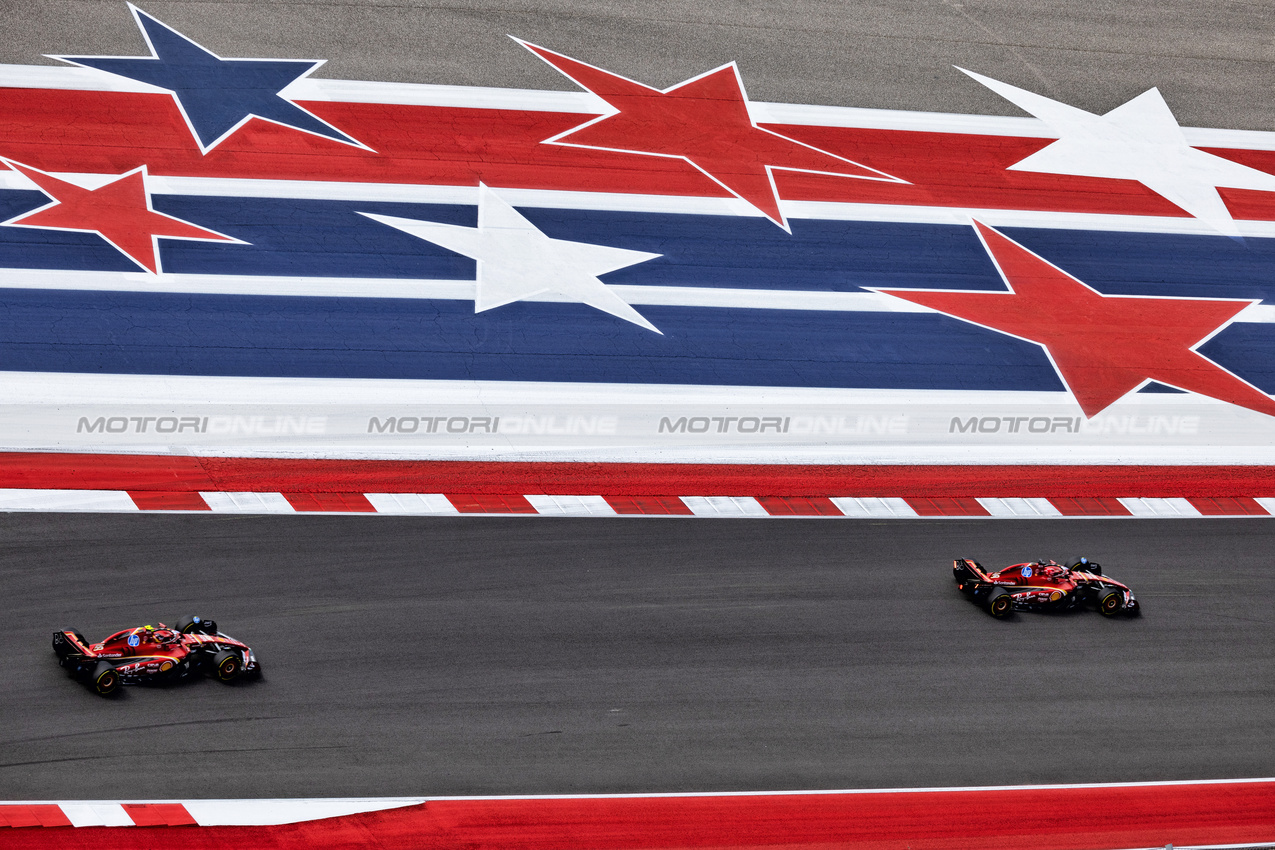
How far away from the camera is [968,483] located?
19.2 meters

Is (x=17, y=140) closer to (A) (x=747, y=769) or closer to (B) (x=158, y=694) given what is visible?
(B) (x=158, y=694)

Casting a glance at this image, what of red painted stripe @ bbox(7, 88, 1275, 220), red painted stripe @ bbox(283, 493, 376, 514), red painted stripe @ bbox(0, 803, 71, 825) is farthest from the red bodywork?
red painted stripe @ bbox(7, 88, 1275, 220)

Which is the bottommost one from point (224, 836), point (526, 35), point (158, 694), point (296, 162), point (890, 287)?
point (224, 836)

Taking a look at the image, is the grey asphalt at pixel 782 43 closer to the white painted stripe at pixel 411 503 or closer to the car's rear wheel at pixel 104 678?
the white painted stripe at pixel 411 503

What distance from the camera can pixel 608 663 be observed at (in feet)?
52.1

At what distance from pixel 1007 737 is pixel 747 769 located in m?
3.41

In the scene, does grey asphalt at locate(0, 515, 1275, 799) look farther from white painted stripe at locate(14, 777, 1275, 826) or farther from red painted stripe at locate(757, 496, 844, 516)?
red painted stripe at locate(757, 496, 844, 516)

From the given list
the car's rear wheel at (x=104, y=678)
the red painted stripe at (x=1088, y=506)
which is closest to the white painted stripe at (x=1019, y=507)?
the red painted stripe at (x=1088, y=506)

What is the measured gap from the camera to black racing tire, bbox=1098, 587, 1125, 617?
17.2 metres

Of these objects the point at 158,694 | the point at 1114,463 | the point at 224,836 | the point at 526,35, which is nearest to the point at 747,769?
the point at 224,836

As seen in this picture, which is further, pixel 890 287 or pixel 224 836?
pixel 890 287

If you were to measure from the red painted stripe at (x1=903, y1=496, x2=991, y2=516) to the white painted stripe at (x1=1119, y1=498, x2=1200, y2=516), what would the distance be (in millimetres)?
2390

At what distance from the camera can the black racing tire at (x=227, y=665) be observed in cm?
1478

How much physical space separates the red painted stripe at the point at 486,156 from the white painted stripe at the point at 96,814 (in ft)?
37.2
